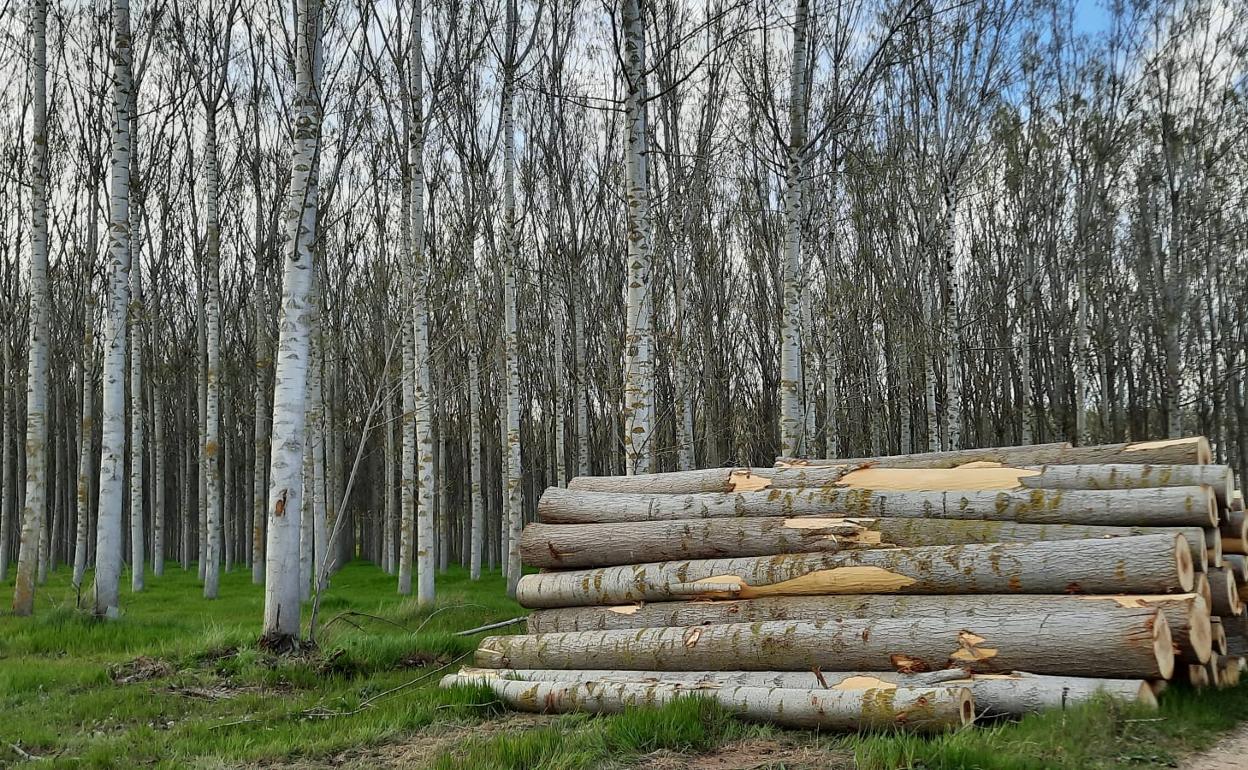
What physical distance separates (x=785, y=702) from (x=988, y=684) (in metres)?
1.09

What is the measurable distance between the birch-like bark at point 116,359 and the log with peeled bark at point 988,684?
763cm

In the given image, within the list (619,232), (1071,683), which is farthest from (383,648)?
(619,232)

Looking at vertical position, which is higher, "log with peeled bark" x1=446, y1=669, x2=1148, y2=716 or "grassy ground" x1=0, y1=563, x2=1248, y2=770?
"log with peeled bark" x1=446, y1=669, x2=1148, y2=716

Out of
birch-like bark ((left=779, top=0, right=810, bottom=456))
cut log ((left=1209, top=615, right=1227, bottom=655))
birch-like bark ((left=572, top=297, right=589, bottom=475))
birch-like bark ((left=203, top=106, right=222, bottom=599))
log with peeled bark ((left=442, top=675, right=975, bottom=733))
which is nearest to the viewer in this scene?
log with peeled bark ((left=442, top=675, right=975, bottom=733))

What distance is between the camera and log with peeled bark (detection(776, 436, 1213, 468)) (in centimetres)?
652

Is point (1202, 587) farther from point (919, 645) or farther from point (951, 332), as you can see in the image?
point (951, 332)

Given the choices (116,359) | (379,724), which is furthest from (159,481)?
(379,724)

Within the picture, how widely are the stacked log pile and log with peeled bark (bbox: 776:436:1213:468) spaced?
18 millimetres

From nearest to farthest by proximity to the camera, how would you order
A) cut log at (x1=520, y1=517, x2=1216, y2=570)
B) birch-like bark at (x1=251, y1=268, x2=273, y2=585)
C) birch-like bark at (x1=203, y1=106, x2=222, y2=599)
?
cut log at (x1=520, y1=517, x2=1216, y2=570)
birch-like bark at (x1=203, y1=106, x2=222, y2=599)
birch-like bark at (x1=251, y1=268, x2=273, y2=585)

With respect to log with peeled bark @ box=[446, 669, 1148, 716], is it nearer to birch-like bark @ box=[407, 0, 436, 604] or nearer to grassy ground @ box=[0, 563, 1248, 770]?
grassy ground @ box=[0, 563, 1248, 770]

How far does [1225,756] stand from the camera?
178 inches

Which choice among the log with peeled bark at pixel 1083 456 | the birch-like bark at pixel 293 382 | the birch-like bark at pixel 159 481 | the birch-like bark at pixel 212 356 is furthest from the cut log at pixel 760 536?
the birch-like bark at pixel 159 481

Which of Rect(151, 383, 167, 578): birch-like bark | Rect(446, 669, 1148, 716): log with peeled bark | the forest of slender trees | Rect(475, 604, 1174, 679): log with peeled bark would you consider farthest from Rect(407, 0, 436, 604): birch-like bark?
Rect(151, 383, 167, 578): birch-like bark

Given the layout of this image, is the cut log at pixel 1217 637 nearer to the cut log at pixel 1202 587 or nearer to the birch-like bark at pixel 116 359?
A: the cut log at pixel 1202 587
